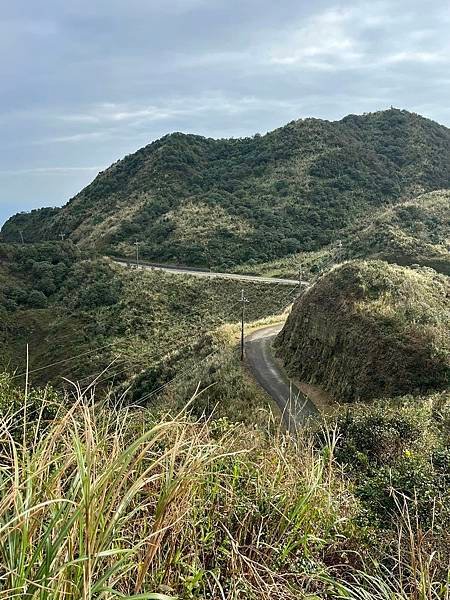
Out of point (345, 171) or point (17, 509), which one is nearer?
point (17, 509)

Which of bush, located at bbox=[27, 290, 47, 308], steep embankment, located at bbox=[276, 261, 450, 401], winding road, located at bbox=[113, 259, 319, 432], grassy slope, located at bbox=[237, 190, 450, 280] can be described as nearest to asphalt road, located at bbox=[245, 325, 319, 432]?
winding road, located at bbox=[113, 259, 319, 432]

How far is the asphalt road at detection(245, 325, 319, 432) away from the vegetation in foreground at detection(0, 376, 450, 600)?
11.2 m

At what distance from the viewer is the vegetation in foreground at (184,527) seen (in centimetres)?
221

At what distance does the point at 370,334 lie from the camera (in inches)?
643

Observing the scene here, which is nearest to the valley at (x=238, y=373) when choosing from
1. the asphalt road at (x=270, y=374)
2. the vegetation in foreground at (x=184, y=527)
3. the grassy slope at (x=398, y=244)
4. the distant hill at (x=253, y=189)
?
the vegetation in foreground at (x=184, y=527)

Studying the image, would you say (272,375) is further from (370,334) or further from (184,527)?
(184,527)

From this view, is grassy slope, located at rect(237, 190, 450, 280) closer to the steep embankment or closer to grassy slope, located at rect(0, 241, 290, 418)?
grassy slope, located at rect(0, 241, 290, 418)

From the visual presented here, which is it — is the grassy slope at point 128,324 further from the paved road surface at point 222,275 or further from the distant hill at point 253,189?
the distant hill at point 253,189

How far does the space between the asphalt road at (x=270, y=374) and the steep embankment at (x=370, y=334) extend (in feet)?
2.10

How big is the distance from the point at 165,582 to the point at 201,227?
55.9m

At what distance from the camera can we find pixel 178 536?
3.08 metres

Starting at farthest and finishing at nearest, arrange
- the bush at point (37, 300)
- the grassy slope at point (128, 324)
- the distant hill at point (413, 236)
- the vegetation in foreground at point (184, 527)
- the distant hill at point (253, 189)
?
the distant hill at point (253, 189) → the bush at point (37, 300) → the distant hill at point (413, 236) → the grassy slope at point (128, 324) → the vegetation in foreground at point (184, 527)

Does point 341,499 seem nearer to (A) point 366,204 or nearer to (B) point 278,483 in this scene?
(B) point 278,483

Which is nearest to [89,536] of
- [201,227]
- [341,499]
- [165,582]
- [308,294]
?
[165,582]
